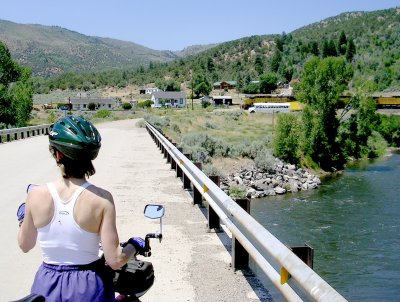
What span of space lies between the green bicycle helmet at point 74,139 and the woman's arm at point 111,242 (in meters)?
0.32

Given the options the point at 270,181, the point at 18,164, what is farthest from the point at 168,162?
the point at 270,181

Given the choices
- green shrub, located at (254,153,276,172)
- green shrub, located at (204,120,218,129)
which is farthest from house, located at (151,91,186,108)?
green shrub, located at (254,153,276,172)

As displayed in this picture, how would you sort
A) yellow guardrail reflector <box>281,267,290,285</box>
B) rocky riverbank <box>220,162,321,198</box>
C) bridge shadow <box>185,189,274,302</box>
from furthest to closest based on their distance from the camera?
rocky riverbank <box>220,162,321,198</box> < bridge shadow <box>185,189,274,302</box> < yellow guardrail reflector <box>281,267,290,285</box>

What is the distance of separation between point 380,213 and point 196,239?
22.3m

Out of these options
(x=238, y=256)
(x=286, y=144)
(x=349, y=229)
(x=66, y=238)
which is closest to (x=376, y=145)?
(x=286, y=144)

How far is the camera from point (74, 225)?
3.08 metres

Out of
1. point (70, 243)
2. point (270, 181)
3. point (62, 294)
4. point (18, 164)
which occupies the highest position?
point (70, 243)

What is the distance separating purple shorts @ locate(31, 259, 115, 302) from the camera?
3.04 meters

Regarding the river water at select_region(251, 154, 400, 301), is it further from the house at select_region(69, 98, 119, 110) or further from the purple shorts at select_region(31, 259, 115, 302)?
the house at select_region(69, 98, 119, 110)

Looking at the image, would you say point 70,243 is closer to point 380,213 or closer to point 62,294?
point 62,294

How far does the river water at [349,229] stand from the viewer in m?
16.8

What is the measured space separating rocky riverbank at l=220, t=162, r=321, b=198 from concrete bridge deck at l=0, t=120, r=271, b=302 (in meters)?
19.3

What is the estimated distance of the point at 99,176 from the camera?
13.6m

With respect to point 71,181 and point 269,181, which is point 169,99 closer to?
point 269,181
